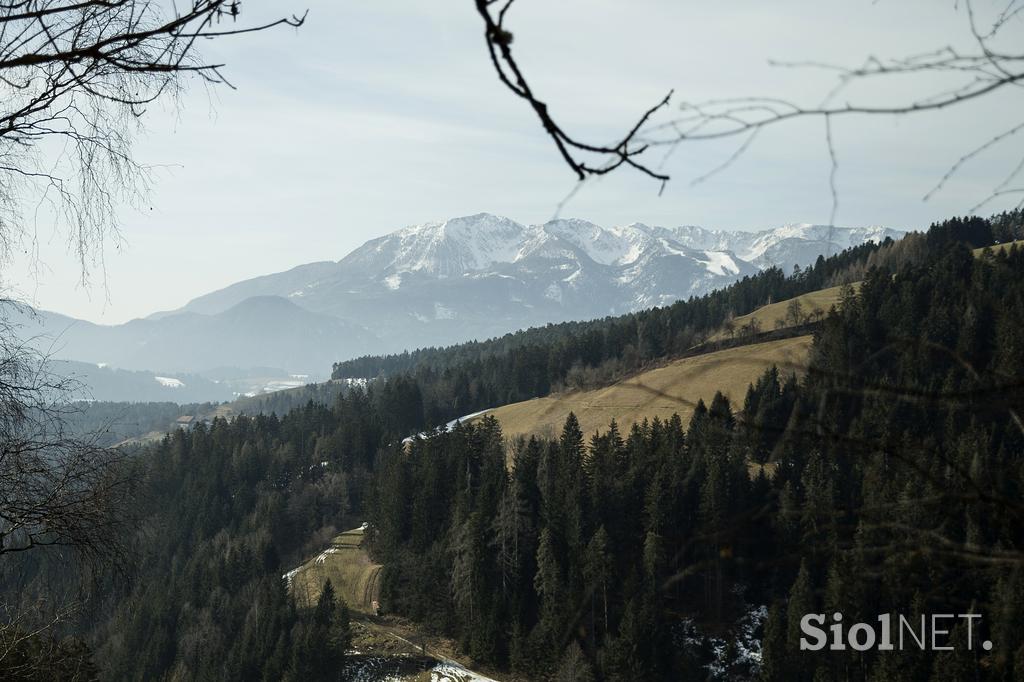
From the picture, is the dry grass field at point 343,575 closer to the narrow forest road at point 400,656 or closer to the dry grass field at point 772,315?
the narrow forest road at point 400,656

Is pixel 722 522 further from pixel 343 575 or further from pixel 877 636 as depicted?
pixel 343 575

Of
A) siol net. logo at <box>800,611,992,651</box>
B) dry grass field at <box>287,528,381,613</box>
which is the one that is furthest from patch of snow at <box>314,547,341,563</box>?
siol net. logo at <box>800,611,992,651</box>

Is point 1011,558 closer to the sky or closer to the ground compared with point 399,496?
closer to the sky

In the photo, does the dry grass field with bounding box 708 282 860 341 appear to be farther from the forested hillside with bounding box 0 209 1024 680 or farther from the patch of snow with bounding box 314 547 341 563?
the patch of snow with bounding box 314 547 341 563

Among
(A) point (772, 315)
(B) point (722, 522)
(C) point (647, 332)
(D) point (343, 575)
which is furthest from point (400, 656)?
(A) point (772, 315)

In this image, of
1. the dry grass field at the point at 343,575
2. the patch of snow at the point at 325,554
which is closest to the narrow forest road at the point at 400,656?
the dry grass field at the point at 343,575

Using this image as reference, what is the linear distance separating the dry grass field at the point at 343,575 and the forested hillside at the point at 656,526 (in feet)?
7.81

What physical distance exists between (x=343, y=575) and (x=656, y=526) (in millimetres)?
30489

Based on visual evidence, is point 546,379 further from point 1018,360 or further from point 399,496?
point 1018,360

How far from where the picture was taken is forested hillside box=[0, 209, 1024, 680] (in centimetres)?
235

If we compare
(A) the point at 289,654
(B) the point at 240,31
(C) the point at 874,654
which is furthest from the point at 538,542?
(B) the point at 240,31

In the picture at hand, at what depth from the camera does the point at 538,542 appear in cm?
5166

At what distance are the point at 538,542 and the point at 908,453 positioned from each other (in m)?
50.9

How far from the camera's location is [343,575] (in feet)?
213
